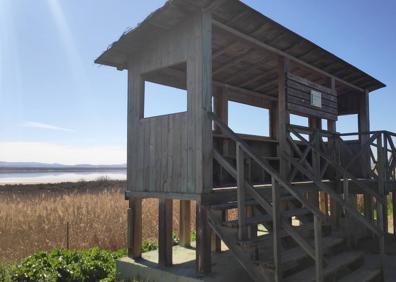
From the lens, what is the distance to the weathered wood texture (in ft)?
21.2

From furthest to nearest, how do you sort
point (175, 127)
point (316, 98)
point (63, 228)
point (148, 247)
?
point (63, 228) < point (148, 247) < point (316, 98) < point (175, 127)

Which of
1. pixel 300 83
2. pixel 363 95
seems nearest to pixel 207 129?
pixel 300 83

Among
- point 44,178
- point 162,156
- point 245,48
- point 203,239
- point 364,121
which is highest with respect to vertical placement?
point 245,48

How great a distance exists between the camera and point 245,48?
26.7ft

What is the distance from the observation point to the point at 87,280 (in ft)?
25.4

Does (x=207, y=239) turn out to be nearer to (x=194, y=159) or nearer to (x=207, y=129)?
(x=194, y=159)

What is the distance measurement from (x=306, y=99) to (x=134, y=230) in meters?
4.91

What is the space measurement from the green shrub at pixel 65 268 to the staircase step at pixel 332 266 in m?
3.89

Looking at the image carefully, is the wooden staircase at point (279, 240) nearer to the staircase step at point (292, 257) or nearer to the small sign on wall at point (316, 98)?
the staircase step at point (292, 257)

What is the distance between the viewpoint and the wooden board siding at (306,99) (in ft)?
27.3

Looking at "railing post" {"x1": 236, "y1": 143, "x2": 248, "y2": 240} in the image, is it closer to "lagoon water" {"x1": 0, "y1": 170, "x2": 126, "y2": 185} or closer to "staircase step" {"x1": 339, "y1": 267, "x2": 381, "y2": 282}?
"staircase step" {"x1": 339, "y1": 267, "x2": 381, "y2": 282}

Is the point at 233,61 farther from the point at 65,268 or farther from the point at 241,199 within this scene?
the point at 65,268

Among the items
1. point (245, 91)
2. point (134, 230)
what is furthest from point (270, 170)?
point (245, 91)

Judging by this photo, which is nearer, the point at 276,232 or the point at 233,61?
the point at 276,232
